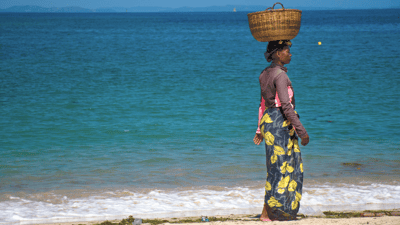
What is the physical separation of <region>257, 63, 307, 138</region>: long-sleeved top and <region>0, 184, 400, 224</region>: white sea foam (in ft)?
4.70

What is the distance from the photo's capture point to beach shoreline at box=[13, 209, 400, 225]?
409 centimetres

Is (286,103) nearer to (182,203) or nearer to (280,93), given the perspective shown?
(280,93)

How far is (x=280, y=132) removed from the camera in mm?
3818

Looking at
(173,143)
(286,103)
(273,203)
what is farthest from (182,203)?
(173,143)

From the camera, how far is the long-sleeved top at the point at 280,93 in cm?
368

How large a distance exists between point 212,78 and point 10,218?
58.2 feet

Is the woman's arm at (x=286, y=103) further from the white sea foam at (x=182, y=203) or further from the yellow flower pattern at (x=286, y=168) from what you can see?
the white sea foam at (x=182, y=203)

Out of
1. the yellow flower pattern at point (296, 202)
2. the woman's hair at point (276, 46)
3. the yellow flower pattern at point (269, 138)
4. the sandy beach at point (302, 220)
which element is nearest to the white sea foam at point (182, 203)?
Result: the sandy beach at point (302, 220)

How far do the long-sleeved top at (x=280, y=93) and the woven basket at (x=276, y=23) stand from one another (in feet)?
0.91

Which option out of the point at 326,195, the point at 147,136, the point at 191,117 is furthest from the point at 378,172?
the point at 191,117

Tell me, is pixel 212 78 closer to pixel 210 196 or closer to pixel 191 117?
pixel 191 117

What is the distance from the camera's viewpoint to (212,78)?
22.2 metres

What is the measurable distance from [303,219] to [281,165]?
721 millimetres

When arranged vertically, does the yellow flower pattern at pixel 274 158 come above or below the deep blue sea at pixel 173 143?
above
